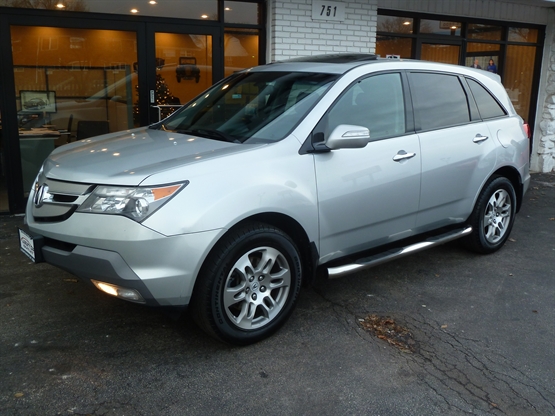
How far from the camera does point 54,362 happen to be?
347cm

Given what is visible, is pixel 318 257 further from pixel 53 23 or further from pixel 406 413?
pixel 53 23

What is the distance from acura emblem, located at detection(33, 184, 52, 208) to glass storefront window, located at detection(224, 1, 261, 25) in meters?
4.87

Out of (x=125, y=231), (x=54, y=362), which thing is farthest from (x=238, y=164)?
(x=54, y=362)

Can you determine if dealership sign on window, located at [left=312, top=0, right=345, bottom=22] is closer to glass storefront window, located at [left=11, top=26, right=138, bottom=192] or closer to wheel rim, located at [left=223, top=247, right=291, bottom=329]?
glass storefront window, located at [left=11, top=26, right=138, bottom=192]

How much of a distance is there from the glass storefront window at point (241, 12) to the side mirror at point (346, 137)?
4.65m

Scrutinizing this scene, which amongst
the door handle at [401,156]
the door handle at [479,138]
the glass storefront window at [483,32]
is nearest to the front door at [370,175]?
the door handle at [401,156]

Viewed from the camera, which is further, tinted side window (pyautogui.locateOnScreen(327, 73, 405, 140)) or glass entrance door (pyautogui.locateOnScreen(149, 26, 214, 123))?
glass entrance door (pyautogui.locateOnScreen(149, 26, 214, 123))

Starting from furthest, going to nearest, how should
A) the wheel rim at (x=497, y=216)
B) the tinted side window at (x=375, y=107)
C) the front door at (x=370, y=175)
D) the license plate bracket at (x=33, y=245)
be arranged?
the wheel rim at (x=497, y=216) < the tinted side window at (x=375, y=107) < the front door at (x=370, y=175) < the license plate bracket at (x=33, y=245)

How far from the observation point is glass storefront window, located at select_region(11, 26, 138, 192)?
6895 millimetres

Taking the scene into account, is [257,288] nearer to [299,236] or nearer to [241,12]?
[299,236]

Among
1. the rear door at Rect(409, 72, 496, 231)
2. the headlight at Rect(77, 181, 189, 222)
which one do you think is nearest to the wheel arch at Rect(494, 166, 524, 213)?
the rear door at Rect(409, 72, 496, 231)

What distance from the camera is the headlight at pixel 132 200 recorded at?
10.5ft

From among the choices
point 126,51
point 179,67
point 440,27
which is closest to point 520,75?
point 440,27

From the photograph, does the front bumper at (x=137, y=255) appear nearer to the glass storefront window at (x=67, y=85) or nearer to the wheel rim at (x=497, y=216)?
the wheel rim at (x=497, y=216)
